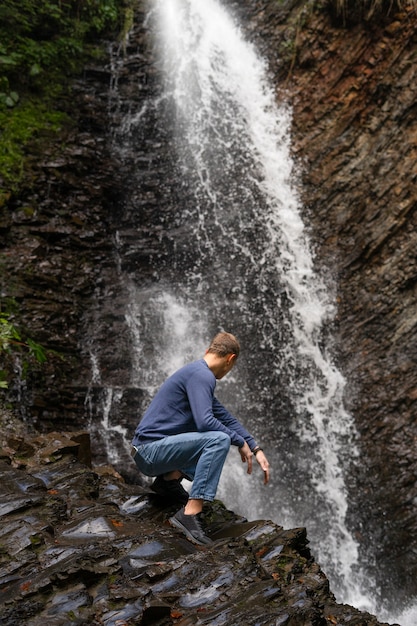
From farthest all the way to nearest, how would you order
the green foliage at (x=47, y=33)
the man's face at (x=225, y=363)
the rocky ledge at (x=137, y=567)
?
the green foliage at (x=47, y=33), the man's face at (x=225, y=363), the rocky ledge at (x=137, y=567)

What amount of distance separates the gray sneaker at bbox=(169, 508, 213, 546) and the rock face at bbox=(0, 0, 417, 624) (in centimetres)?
353

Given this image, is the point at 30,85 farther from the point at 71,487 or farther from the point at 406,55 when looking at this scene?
the point at 71,487

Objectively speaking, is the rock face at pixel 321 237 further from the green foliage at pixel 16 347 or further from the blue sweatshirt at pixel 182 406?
the blue sweatshirt at pixel 182 406

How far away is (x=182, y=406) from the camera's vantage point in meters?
3.85

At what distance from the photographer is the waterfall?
7172 mm

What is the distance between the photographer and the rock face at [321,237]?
7.23 meters

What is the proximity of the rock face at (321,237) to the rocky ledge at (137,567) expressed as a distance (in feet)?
10.6

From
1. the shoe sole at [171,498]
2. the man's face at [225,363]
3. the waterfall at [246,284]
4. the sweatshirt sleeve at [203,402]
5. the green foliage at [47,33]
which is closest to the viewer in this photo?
the sweatshirt sleeve at [203,402]

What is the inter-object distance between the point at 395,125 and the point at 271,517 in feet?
20.3

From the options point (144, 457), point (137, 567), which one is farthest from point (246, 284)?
point (137, 567)

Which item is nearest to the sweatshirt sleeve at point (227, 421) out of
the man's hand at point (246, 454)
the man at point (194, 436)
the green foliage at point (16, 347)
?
the man at point (194, 436)

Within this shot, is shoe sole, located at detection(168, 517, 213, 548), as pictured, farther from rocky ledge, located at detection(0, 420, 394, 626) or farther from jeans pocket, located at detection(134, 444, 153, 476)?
jeans pocket, located at detection(134, 444, 153, 476)

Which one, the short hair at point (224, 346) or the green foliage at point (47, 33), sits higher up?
the short hair at point (224, 346)

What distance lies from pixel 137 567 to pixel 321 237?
22.8 feet
